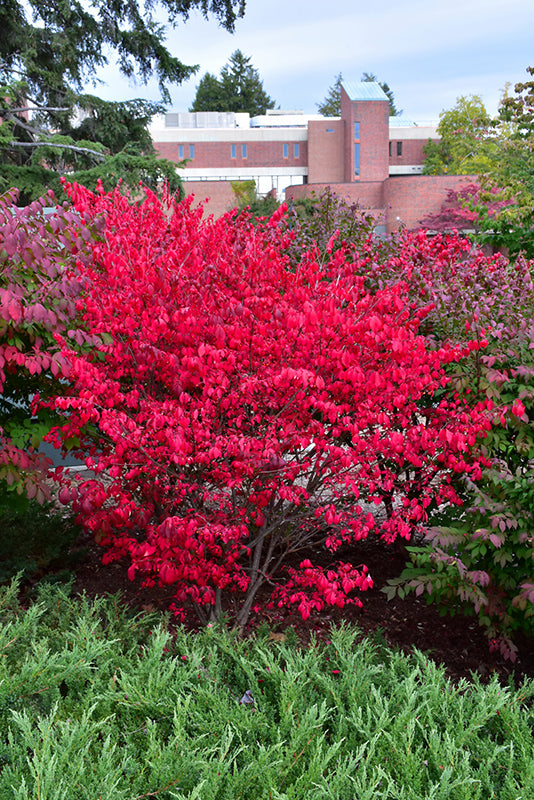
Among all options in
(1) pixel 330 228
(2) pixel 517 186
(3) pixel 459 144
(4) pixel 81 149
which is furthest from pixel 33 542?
(3) pixel 459 144

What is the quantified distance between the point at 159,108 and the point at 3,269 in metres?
17.2

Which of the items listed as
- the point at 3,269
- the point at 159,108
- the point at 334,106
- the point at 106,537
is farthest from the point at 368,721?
the point at 334,106

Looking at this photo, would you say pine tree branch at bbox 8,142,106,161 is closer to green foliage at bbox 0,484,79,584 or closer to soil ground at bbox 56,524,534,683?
green foliage at bbox 0,484,79,584

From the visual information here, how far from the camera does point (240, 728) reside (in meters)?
2.62

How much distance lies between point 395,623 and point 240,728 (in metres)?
2.01

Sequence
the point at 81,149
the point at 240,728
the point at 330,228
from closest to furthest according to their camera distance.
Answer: the point at 240,728
the point at 330,228
the point at 81,149

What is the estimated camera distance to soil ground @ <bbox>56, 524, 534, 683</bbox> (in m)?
3.94

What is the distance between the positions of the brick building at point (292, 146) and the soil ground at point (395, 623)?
3916 cm

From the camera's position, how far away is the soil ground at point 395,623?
3.94 meters

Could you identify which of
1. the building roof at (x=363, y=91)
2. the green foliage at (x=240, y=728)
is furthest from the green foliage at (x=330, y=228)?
the building roof at (x=363, y=91)

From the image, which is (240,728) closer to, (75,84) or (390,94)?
(75,84)

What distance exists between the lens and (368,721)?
2.59 meters

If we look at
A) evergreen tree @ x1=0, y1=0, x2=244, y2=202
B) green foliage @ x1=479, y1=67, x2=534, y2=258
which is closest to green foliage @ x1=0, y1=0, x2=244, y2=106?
evergreen tree @ x1=0, y1=0, x2=244, y2=202

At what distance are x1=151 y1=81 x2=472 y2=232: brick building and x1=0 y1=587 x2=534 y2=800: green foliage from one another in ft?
134
